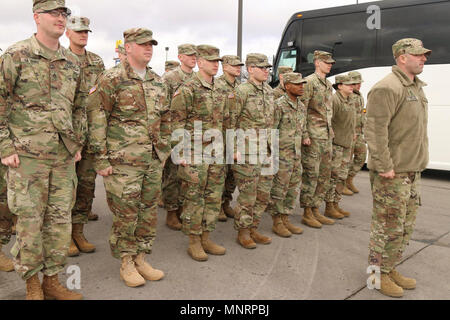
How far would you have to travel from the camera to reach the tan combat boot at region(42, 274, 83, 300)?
297 cm

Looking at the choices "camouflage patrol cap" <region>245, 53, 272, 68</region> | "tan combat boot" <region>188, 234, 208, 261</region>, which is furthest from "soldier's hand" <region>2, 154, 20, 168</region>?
"camouflage patrol cap" <region>245, 53, 272, 68</region>

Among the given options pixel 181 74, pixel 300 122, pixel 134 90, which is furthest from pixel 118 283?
pixel 181 74

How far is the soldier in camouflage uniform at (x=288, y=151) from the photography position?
4.68 m

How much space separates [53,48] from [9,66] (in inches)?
13.2

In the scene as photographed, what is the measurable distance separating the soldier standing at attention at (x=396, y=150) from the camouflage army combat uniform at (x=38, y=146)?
7.78 ft

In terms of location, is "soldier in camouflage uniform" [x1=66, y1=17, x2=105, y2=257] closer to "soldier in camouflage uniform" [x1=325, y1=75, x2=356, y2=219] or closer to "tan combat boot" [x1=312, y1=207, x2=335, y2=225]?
"tan combat boot" [x1=312, y1=207, x2=335, y2=225]

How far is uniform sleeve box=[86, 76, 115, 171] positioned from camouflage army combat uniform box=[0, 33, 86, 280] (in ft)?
0.57

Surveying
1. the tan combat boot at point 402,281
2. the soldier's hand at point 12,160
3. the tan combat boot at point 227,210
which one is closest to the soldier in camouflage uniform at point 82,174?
the soldier's hand at point 12,160

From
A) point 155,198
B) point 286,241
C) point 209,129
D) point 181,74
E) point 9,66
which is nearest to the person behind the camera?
point 9,66

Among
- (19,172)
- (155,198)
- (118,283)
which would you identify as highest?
(19,172)

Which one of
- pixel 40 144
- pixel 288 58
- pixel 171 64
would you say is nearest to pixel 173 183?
pixel 40 144

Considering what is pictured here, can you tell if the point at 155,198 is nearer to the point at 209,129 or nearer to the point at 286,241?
the point at 209,129

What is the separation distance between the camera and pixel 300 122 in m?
4.84

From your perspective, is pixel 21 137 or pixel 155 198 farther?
pixel 155 198
